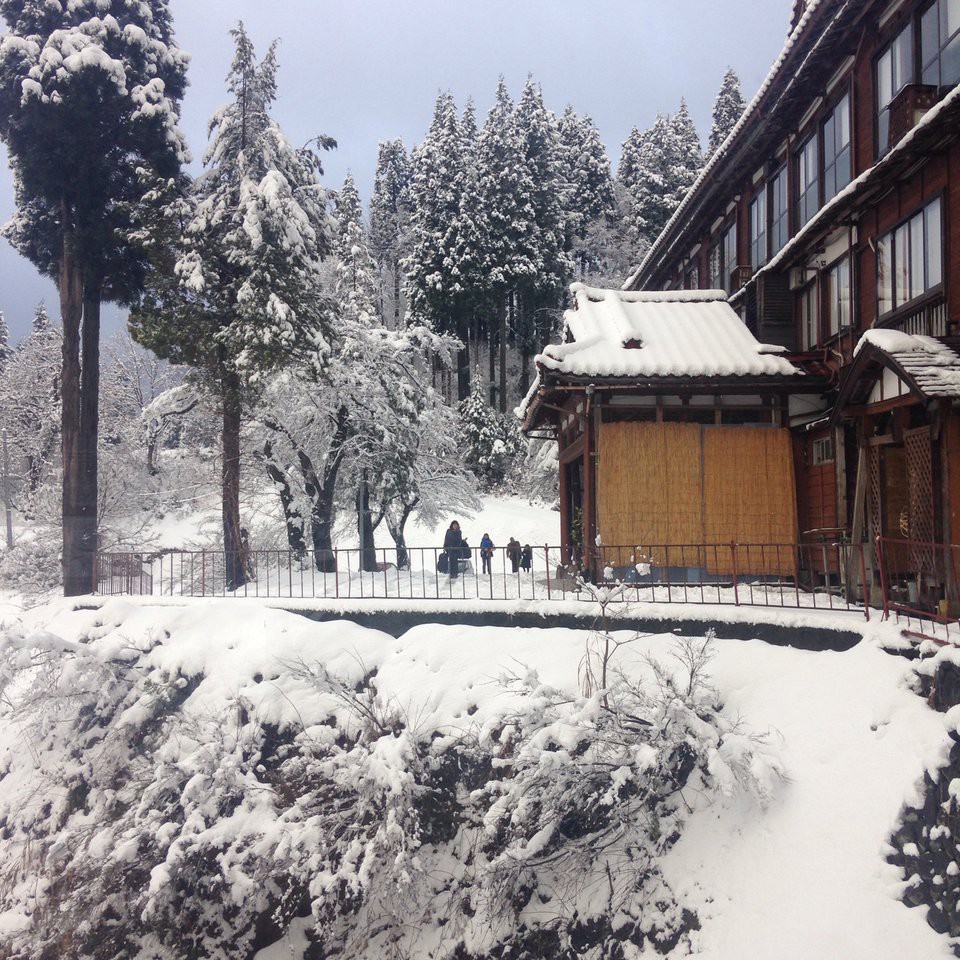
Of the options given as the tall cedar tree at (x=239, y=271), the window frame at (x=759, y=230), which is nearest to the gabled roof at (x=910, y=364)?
the window frame at (x=759, y=230)

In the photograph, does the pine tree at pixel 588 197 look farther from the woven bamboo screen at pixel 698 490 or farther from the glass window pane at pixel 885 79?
the woven bamboo screen at pixel 698 490

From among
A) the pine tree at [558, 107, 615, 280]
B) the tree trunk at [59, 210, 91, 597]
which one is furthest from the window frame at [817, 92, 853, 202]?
the pine tree at [558, 107, 615, 280]

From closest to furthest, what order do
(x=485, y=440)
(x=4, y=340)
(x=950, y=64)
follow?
1. (x=950, y=64)
2. (x=485, y=440)
3. (x=4, y=340)

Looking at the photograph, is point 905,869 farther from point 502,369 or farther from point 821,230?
point 502,369

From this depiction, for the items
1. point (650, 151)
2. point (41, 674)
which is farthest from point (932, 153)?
point (650, 151)

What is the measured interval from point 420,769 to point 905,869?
14.4 ft

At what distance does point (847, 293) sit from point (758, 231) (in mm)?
4359

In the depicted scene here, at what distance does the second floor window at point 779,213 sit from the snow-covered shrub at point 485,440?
62.7ft

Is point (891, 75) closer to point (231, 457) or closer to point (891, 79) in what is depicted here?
point (891, 79)

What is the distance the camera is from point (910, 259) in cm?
981

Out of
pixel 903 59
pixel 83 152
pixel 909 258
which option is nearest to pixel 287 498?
pixel 83 152

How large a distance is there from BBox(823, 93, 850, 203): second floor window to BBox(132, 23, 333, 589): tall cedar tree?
9.79 metres

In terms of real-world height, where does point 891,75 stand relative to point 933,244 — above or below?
above

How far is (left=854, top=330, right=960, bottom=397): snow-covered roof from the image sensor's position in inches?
303
